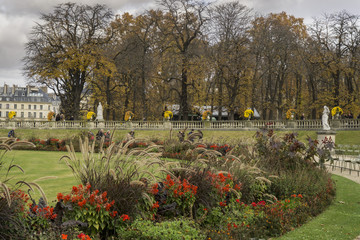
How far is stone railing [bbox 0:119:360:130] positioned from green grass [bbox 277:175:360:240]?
71.1ft

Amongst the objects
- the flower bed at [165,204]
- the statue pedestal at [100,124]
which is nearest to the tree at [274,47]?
the statue pedestal at [100,124]

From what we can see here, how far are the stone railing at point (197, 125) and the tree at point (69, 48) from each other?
2966mm

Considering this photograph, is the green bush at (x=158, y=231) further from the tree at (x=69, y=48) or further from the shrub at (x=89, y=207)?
the tree at (x=69, y=48)

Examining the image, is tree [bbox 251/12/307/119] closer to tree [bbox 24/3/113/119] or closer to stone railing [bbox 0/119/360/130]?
stone railing [bbox 0/119/360/130]

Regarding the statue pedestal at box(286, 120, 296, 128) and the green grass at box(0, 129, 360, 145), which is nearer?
the green grass at box(0, 129, 360, 145)

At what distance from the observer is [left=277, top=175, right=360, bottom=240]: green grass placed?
6.59m

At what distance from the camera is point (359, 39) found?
121 feet

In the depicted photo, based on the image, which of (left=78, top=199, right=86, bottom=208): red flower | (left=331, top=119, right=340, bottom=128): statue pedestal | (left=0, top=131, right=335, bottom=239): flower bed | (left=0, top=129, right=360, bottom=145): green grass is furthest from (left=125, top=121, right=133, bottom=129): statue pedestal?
(left=78, top=199, right=86, bottom=208): red flower

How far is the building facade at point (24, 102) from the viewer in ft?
319

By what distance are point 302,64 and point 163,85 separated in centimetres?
1688

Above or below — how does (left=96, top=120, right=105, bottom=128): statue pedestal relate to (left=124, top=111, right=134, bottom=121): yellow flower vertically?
below

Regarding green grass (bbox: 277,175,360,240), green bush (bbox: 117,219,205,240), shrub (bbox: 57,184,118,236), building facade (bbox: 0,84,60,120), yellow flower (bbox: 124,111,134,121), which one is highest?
building facade (bbox: 0,84,60,120)

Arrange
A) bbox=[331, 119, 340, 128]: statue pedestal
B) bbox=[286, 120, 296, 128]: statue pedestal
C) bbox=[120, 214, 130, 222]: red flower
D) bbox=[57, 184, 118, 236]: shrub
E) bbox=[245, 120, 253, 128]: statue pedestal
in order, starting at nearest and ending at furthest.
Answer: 1. bbox=[57, 184, 118, 236]: shrub
2. bbox=[120, 214, 130, 222]: red flower
3. bbox=[331, 119, 340, 128]: statue pedestal
4. bbox=[286, 120, 296, 128]: statue pedestal
5. bbox=[245, 120, 253, 128]: statue pedestal

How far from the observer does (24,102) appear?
99500 mm
